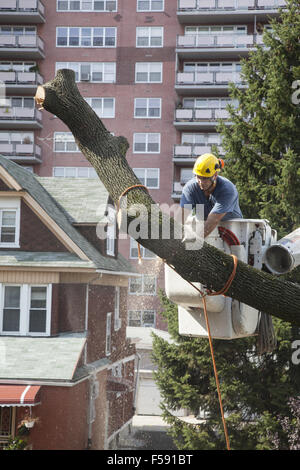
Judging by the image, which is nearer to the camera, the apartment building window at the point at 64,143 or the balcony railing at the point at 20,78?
the balcony railing at the point at 20,78

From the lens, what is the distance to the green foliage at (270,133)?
1323cm

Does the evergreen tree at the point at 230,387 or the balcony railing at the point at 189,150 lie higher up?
the balcony railing at the point at 189,150

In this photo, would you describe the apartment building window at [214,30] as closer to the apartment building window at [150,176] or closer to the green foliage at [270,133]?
the apartment building window at [150,176]

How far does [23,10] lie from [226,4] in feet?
42.3

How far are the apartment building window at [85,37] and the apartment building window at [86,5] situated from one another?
53.3 inches

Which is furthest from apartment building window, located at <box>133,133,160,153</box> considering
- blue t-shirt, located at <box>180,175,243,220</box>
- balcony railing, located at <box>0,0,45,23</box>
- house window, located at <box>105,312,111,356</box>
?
blue t-shirt, located at <box>180,175,243,220</box>

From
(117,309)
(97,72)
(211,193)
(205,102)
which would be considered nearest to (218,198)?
(211,193)

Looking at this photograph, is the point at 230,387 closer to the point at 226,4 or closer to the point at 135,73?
the point at 135,73

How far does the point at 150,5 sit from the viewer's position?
139ft

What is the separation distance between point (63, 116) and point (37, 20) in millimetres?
40248

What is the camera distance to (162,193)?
136ft

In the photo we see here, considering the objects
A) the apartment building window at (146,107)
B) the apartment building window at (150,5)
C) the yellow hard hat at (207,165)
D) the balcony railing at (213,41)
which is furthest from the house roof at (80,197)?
the apartment building window at (150,5)

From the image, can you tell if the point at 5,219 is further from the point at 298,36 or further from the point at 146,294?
the point at 146,294

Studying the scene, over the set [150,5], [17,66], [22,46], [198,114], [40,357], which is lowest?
[40,357]
